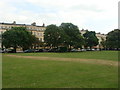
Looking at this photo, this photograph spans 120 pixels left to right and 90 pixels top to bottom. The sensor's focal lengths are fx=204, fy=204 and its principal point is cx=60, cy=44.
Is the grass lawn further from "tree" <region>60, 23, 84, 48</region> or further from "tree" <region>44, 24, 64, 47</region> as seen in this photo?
"tree" <region>60, 23, 84, 48</region>

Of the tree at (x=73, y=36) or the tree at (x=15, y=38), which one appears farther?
the tree at (x=73, y=36)

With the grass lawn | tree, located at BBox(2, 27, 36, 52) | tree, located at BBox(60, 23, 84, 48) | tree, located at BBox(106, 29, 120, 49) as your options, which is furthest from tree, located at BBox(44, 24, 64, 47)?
the grass lawn

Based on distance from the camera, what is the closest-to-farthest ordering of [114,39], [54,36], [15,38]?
[15,38], [54,36], [114,39]

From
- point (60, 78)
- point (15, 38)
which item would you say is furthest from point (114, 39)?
point (60, 78)

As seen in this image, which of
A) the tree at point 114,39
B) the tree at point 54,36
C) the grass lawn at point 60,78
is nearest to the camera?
the grass lawn at point 60,78

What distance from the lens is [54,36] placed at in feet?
264

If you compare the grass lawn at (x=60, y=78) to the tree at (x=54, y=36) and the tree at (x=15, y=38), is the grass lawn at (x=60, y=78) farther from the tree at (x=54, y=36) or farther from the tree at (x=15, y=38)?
the tree at (x=54, y=36)

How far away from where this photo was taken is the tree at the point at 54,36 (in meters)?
80.4

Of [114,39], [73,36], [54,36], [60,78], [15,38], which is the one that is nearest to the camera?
[60,78]

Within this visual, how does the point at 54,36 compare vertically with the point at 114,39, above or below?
above

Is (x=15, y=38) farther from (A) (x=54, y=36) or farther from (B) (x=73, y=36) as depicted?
(B) (x=73, y=36)

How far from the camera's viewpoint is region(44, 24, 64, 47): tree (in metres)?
80.4

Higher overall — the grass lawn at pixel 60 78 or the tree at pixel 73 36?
the tree at pixel 73 36

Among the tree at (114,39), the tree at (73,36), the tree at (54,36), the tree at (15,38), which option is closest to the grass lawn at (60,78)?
the tree at (15,38)
